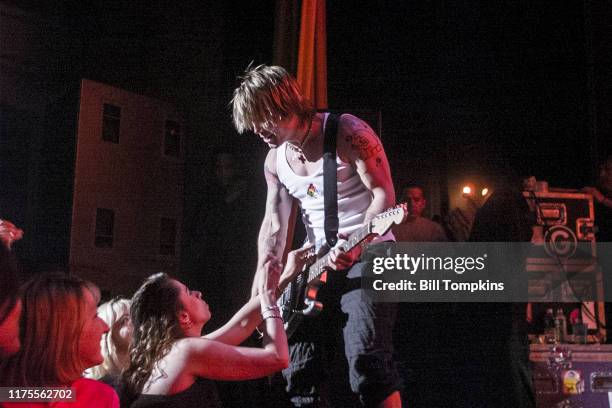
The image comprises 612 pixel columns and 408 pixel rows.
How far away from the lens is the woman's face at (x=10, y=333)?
1.70m

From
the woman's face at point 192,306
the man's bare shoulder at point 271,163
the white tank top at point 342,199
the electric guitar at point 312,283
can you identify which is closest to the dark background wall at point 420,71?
the man's bare shoulder at point 271,163

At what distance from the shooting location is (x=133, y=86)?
15.9 feet

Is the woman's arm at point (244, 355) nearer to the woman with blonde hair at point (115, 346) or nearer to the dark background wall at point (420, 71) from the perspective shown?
the woman with blonde hair at point (115, 346)

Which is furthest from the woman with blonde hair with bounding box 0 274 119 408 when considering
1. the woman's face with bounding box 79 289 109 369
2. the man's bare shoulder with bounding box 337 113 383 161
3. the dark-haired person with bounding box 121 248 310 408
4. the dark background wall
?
the dark background wall

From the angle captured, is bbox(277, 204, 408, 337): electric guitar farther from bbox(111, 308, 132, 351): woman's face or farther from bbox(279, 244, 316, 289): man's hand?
bbox(111, 308, 132, 351): woman's face

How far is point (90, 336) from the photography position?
181 centimetres

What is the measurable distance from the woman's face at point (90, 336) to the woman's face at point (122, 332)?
670mm

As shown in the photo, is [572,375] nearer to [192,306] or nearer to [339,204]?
[339,204]

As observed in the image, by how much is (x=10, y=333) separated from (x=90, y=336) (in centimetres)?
20

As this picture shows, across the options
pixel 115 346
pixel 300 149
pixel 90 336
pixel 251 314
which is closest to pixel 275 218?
pixel 300 149

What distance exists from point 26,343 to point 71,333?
0.37 ft

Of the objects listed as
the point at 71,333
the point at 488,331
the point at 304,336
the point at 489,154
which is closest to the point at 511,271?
the point at 488,331

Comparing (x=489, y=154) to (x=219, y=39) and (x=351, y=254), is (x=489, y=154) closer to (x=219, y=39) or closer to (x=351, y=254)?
(x=219, y=39)

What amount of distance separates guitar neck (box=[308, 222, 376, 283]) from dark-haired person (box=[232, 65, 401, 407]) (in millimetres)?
44
